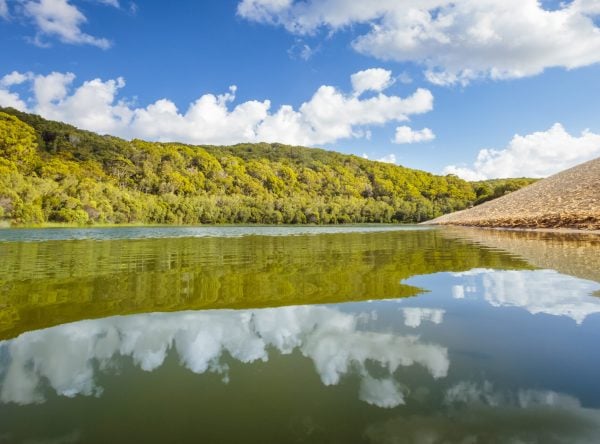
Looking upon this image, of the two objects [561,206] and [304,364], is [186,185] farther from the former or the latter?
[304,364]

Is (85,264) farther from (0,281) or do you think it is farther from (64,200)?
(64,200)

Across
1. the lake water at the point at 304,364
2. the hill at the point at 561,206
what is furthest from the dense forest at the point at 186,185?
the lake water at the point at 304,364

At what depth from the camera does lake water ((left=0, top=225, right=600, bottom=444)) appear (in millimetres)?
2627

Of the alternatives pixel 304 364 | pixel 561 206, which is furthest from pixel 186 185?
pixel 304 364

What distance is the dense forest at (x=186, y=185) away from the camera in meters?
70.2

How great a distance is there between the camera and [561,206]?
1415 inches

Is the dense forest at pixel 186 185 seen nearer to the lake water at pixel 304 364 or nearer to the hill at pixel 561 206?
the hill at pixel 561 206

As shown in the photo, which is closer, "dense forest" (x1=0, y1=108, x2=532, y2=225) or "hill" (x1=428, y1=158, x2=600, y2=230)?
"hill" (x1=428, y1=158, x2=600, y2=230)

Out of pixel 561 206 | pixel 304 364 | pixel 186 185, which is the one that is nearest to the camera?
pixel 304 364

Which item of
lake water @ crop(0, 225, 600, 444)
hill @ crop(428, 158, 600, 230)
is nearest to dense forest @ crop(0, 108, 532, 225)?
hill @ crop(428, 158, 600, 230)

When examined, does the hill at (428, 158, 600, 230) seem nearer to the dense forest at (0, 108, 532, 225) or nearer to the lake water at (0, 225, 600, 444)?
the lake water at (0, 225, 600, 444)

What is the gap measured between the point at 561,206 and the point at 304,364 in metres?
40.1

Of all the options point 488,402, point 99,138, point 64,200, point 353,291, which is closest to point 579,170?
point 353,291

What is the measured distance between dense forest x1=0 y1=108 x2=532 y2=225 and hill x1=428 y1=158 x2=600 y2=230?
205 feet
